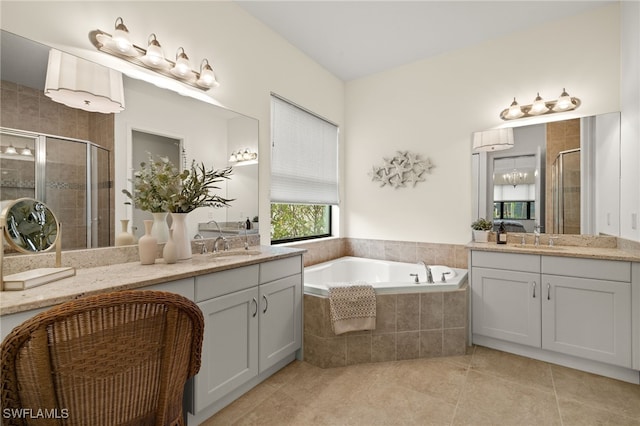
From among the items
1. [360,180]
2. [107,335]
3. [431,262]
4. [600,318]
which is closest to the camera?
[107,335]

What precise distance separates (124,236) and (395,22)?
9.23 feet

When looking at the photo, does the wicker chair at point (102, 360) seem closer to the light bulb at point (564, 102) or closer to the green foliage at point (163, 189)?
the green foliage at point (163, 189)

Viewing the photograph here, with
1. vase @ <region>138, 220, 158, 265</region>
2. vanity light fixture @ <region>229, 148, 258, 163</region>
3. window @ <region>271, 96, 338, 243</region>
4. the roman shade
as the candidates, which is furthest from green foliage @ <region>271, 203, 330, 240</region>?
vase @ <region>138, 220, 158, 265</region>

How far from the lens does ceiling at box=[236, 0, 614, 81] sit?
8.48 ft

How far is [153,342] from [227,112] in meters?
2.03

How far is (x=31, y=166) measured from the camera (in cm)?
152

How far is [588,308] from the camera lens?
225 cm

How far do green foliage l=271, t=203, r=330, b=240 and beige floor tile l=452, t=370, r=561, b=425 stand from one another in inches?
85.2

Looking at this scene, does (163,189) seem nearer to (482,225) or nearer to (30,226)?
(30,226)

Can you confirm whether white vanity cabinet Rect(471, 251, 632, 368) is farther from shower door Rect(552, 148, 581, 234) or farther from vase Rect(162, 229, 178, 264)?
vase Rect(162, 229, 178, 264)

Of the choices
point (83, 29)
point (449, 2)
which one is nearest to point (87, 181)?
point (83, 29)

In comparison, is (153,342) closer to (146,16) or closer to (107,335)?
(107,335)

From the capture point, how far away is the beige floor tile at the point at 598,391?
74.0 inches

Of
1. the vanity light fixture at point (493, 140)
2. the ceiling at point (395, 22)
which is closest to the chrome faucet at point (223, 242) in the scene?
the ceiling at point (395, 22)
